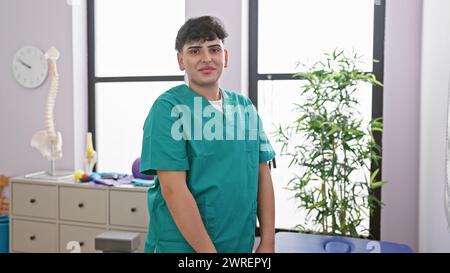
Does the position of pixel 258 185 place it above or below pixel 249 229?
above

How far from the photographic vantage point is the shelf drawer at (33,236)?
266cm

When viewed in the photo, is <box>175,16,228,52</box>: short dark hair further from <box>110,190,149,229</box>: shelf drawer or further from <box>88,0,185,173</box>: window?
<box>88,0,185,173</box>: window

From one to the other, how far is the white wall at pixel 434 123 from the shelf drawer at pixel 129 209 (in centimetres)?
152

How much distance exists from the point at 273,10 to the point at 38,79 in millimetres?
1812

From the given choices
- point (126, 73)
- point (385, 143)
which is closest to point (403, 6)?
point (385, 143)

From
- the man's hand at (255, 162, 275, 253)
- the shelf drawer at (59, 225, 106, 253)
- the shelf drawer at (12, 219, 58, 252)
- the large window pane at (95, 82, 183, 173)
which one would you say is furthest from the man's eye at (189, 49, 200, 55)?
the shelf drawer at (12, 219, 58, 252)

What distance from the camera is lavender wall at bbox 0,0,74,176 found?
9.73 feet

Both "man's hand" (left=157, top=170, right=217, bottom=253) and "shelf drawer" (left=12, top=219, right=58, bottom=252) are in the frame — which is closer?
"man's hand" (left=157, top=170, right=217, bottom=253)

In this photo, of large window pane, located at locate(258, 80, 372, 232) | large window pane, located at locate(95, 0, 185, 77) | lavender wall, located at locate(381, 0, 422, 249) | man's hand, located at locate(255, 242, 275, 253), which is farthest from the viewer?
large window pane, located at locate(95, 0, 185, 77)

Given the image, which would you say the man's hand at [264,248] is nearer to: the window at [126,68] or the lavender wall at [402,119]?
the lavender wall at [402,119]

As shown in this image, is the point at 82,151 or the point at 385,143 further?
the point at 82,151

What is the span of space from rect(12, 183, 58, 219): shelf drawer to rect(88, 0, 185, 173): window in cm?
56
